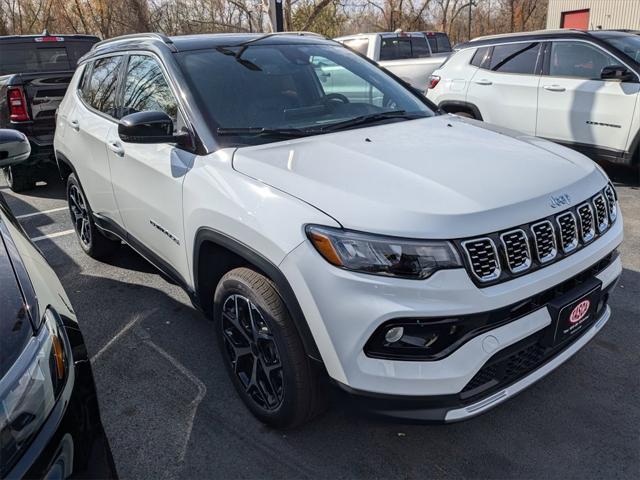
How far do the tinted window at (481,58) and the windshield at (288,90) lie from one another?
13.9ft

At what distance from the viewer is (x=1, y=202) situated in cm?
263

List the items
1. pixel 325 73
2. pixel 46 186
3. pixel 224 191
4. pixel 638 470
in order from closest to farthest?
pixel 638 470 < pixel 224 191 < pixel 325 73 < pixel 46 186

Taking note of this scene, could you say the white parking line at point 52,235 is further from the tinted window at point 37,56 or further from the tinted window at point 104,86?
the tinted window at point 37,56

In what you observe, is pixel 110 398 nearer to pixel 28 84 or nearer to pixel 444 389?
pixel 444 389

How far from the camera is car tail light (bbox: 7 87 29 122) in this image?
6.59m

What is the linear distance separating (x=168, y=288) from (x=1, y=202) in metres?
1.69

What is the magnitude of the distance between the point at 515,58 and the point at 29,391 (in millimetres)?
7129

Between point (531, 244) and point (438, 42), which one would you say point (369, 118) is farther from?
point (438, 42)

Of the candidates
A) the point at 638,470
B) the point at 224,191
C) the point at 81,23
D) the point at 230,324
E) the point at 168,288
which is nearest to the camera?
the point at 638,470

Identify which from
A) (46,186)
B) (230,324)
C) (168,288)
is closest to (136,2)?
(46,186)

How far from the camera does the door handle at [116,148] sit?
3450mm

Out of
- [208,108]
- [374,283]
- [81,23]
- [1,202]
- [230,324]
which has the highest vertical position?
[81,23]

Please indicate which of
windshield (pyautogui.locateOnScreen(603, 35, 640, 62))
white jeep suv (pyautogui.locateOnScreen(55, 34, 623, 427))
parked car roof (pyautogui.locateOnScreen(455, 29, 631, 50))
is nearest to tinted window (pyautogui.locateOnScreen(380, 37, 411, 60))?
parked car roof (pyautogui.locateOnScreen(455, 29, 631, 50))

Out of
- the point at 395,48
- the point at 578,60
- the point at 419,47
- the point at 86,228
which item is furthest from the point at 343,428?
the point at 419,47
